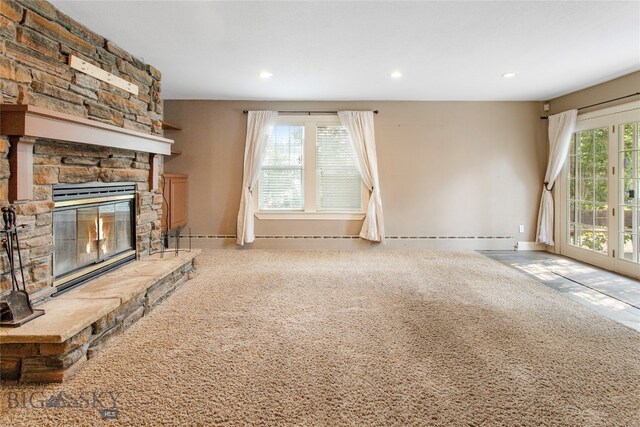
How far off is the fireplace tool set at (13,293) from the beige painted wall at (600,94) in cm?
607

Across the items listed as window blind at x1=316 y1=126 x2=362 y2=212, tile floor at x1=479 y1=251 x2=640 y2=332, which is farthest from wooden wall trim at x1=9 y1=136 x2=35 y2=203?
tile floor at x1=479 y1=251 x2=640 y2=332

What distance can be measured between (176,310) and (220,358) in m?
1.00

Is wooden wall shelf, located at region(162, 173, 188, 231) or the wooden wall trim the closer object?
the wooden wall trim

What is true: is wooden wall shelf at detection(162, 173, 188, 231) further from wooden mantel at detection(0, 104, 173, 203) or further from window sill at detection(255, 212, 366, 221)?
wooden mantel at detection(0, 104, 173, 203)

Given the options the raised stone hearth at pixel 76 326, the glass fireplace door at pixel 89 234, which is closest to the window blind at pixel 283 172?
the glass fireplace door at pixel 89 234

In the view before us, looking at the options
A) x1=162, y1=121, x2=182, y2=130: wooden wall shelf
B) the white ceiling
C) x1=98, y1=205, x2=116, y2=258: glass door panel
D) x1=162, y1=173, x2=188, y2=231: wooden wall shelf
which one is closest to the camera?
the white ceiling

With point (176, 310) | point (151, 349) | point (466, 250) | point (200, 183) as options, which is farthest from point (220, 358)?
point (466, 250)

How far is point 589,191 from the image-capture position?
4.68 meters

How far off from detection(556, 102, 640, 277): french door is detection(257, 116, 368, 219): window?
3129 millimetres

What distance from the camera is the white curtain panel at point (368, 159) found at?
5402 millimetres

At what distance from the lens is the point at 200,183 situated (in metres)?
5.51

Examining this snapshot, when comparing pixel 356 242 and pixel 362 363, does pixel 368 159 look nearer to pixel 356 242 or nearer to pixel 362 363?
pixel 356 242

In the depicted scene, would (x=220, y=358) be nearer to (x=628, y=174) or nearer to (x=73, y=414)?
(x=73, y=414)

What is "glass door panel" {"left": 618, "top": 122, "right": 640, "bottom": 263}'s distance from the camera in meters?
4.00
